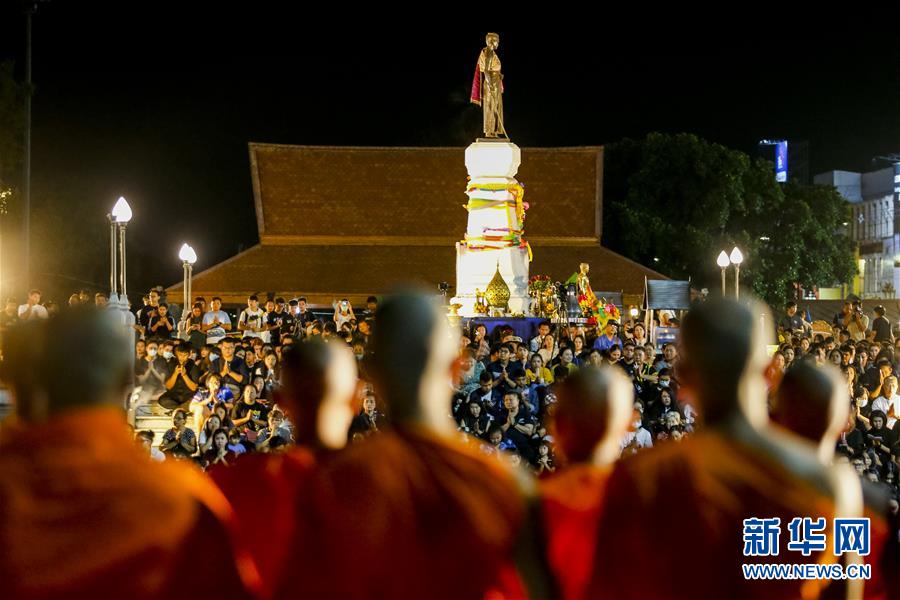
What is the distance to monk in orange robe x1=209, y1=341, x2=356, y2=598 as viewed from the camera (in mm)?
3010

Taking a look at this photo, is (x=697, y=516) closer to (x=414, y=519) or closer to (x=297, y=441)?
(x=414, y=519)

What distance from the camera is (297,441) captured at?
310 cm

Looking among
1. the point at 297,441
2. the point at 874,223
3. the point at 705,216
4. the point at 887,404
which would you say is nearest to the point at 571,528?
the point at 297,441

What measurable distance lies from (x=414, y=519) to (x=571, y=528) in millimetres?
512

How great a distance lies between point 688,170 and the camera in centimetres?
4219

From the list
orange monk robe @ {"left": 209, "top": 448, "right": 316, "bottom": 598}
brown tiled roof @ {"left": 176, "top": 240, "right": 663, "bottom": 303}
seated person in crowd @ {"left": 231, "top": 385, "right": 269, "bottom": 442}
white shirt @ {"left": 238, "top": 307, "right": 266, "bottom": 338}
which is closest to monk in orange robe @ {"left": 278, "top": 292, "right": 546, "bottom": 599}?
orange monk robe @ {"left": 209, "top": 448, "right": 316, "bottom": 598}

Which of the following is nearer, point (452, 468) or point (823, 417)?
point (452, 468)

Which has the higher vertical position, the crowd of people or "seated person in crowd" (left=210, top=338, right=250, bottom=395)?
the crowd of people

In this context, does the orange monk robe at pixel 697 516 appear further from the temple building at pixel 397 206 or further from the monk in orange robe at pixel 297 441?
the temple building at pixel 397 206

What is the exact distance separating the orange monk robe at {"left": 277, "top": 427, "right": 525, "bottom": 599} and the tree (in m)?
38.9

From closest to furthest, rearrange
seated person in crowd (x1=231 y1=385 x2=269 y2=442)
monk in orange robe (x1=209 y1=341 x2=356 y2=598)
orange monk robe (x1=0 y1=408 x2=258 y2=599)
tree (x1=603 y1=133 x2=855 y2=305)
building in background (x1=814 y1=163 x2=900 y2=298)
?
orange monk robe (x1=0 y1=408 x2=258 y2=599), monk in orange robe (x1=209 y1=341 x2=356 y2=598), seated person in crowd (x1=231 y1=385 x2=269 y2=442), tree (x1=603 y1=133 x2=855 y2=305), building in background (x1=814 y1=163 x2=900 y2=298)

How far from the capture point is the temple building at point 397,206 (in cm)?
3425

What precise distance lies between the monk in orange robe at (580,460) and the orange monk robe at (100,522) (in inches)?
31.7

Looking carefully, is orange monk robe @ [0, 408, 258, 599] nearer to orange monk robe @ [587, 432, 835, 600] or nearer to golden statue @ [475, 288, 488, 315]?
orange monk robe @ [587, 432, 835, 600]
